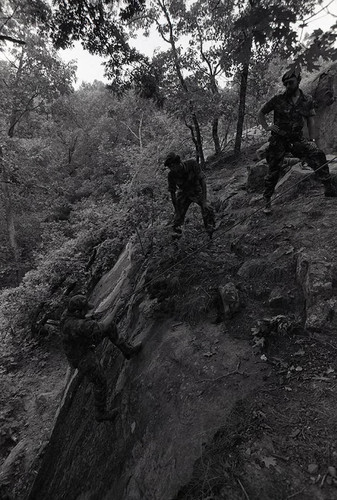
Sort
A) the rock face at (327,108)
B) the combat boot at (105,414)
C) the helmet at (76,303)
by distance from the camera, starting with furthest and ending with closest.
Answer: the rock face at (327,108) → the helmet at (76,303) → the combat boot at (105,414)

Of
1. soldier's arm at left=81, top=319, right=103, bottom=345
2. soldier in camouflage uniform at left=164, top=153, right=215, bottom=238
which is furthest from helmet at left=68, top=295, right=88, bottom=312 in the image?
soldier in camouflage uniform at left=164, top=153, right=215, bottom=238

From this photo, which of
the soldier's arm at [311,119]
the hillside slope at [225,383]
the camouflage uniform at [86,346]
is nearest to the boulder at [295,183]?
the hillside slope at [225,383]

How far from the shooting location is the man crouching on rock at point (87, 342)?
4.30 meters

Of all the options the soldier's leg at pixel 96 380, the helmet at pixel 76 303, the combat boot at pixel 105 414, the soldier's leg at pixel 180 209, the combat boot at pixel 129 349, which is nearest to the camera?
the combat boot at pixel 105 414

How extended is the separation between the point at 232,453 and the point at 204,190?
14.3ft

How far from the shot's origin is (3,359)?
A: 8836 millimetres

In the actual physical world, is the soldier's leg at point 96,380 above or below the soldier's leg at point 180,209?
below

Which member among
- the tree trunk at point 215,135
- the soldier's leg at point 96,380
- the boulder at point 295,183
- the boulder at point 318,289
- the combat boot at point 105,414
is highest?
the tree trunk at point 215,135

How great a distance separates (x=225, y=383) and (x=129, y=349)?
70.7 inches

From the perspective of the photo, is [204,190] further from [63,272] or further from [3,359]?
[3,359]

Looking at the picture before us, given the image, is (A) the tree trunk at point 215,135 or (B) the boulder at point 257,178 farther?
(A) the tree trunk at point 215,135

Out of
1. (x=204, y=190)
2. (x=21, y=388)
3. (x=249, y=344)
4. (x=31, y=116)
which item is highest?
(x=31, y=116)

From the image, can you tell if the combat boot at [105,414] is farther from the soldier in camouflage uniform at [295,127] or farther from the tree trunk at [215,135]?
the tree trunk at [215,135]

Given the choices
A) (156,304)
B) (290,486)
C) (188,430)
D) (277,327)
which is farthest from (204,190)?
(290,486)
